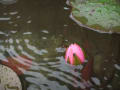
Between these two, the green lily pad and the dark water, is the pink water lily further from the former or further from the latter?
the green lily pad

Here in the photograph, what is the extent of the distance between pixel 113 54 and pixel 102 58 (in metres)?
0.10

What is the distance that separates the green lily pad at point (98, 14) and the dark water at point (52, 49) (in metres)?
0.06

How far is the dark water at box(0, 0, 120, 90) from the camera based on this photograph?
4.87ft

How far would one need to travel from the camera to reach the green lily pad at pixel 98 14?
1958 mm

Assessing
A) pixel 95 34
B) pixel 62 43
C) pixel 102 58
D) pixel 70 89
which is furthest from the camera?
pixel 95 34

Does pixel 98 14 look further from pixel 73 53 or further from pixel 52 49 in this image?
pixel 73 53

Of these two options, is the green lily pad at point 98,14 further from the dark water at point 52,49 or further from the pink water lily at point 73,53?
the pink water lily at point 73,53

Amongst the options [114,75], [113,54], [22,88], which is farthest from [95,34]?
[22,88]

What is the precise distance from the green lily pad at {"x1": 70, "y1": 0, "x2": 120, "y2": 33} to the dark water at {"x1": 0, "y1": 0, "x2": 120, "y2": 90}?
0.06 m

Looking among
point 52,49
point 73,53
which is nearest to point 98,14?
point 52,49

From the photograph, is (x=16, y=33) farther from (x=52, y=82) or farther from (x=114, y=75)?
(x=114, y=75)

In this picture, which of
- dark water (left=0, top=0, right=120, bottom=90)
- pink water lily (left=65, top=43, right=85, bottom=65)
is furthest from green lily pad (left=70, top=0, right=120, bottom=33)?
pink water lily (left=65, top=43, right=85, bottom=65)

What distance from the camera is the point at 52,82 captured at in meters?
1.48

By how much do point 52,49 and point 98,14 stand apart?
23.2 inches
